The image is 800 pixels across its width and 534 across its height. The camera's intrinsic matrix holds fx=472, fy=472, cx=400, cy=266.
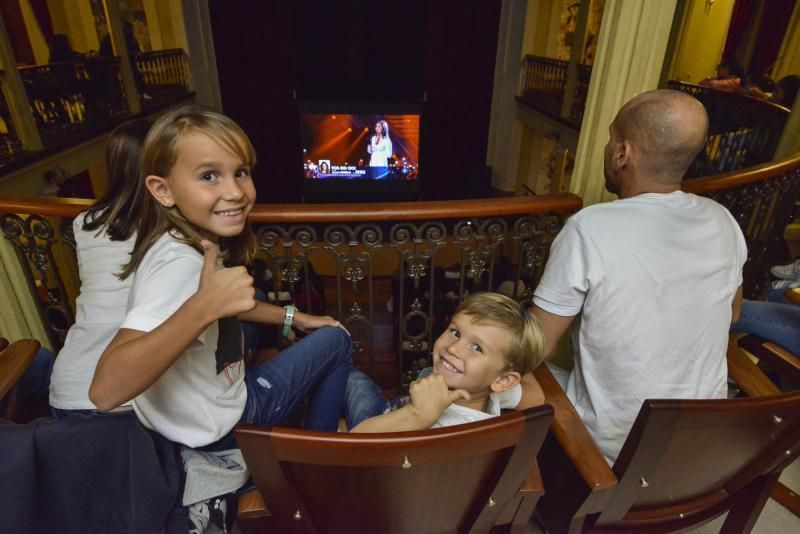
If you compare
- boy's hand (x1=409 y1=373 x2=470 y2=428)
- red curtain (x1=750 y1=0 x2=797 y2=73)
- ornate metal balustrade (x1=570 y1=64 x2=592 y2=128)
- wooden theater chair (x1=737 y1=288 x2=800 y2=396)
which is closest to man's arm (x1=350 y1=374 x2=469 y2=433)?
boy's hand (x1=409 y1=373 x2=470 y2=428)

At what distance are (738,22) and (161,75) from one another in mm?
10413

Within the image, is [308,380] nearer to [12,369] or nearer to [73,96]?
[12,369]

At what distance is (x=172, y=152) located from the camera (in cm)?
101

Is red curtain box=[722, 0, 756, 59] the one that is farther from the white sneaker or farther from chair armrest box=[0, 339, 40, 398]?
chair armrest box=[0, 339, 40, 398]

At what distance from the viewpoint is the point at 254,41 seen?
9195mm

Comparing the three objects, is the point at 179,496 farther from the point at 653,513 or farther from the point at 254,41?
the point at 254,41

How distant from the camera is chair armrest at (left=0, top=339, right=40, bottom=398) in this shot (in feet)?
3.96

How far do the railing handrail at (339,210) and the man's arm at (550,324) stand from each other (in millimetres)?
459

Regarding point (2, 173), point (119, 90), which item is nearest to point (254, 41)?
point (119, 90)

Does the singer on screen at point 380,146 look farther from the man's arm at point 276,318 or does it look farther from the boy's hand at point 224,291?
the boy's hand at point 224,291

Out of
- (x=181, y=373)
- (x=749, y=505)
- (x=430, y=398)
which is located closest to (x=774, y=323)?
(x=749, y=505)

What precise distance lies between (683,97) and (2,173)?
6006 millimetres

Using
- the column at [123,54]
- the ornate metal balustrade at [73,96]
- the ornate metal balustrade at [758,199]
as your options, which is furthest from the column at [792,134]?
the column at [123,54]

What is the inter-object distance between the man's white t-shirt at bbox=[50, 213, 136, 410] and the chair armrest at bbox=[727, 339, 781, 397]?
181 cm
